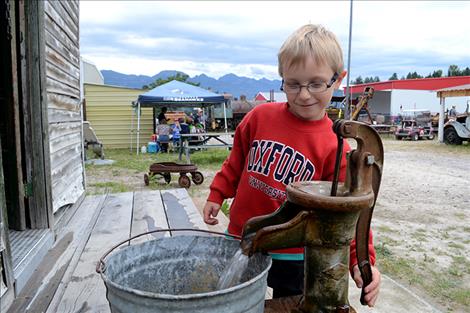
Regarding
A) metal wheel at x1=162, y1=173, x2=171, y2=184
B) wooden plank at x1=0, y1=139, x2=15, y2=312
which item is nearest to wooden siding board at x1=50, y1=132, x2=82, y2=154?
wooden plank at x1=0, y1=139, x2=15, y2=312

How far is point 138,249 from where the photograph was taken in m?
1.06

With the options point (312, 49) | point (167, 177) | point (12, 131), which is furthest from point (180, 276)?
point (167, 177)

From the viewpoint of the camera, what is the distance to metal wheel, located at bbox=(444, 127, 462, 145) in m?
15.0

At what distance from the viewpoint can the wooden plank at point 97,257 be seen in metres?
2.05

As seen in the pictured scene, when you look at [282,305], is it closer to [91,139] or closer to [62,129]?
[62,129]

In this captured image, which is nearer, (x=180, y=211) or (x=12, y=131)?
(x=12, y=131)

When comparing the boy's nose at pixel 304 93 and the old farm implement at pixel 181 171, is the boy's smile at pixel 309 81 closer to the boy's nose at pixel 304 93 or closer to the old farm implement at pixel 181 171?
the boy's nose at pixel 304 93

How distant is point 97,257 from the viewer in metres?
2.74

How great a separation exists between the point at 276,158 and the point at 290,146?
0.06 m

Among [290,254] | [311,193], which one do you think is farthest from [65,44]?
[311,193]

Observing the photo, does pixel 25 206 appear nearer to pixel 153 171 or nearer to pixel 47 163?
pixel 47 163

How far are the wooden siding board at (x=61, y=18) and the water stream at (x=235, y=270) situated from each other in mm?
3043

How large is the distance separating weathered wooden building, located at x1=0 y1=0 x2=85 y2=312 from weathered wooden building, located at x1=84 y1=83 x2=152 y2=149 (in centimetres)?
1144

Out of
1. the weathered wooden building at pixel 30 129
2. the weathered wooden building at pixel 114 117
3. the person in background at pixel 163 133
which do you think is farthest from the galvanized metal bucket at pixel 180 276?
the weathered wooden building at pixel 114 117
